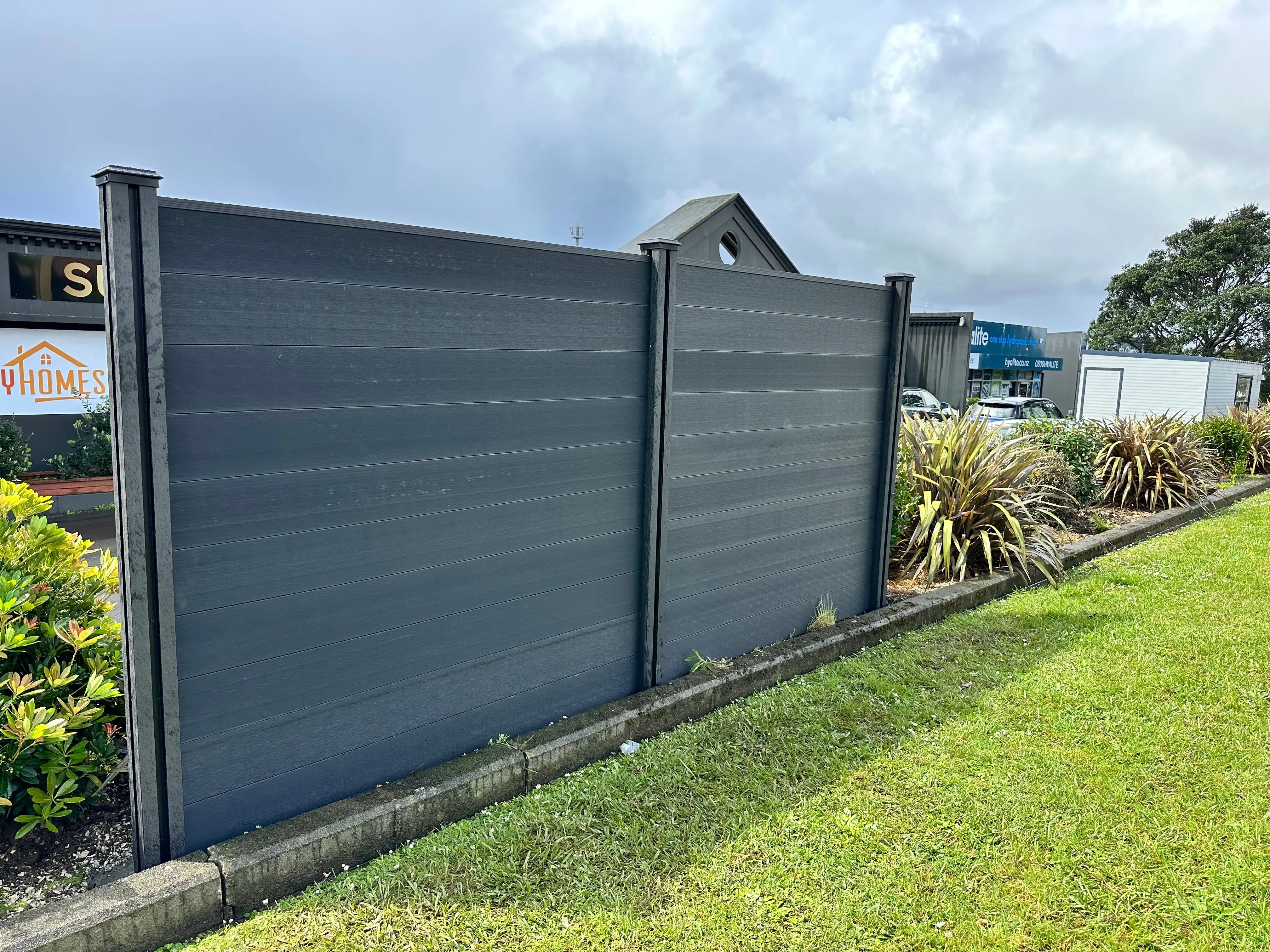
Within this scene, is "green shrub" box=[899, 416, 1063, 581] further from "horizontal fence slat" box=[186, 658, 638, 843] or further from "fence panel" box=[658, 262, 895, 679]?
"horizontal fence slat" box=[186, 658, 638, 843]

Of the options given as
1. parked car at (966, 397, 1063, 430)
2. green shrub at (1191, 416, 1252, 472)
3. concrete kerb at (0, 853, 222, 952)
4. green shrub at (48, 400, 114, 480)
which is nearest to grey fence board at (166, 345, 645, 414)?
concrete kerb at (0, 853, 222, 952)

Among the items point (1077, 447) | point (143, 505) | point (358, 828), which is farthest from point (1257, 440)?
point (143, 505)

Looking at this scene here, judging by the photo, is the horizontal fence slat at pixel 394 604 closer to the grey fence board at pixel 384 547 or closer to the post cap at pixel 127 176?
the grey fence board at pixel 384 547

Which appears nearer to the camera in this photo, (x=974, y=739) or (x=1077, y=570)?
(x=974, y=739)

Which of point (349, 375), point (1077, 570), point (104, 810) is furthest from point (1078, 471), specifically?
point (104, 810)

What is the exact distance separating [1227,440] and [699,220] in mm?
8195

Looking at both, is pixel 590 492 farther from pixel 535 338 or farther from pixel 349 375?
pixel 349 375

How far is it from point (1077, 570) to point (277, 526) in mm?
5655

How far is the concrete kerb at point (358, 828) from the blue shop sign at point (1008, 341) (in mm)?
23869

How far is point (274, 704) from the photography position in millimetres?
2393

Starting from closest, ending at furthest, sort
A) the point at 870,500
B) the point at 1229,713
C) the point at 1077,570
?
the point at 1229,713 → the point at 870,500 → the point at 1077,570

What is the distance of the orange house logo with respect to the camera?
10.7m

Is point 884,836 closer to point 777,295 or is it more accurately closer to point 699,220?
point 777,295

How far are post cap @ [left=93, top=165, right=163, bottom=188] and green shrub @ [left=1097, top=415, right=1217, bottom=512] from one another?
887 cm
